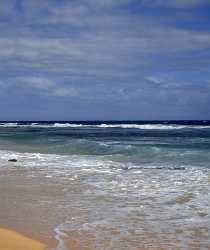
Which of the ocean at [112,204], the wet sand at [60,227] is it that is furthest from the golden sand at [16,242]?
the ocean at [112,204]

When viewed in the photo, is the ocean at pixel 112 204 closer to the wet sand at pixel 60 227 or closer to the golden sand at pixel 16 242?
the wet sand at pixel 60 227

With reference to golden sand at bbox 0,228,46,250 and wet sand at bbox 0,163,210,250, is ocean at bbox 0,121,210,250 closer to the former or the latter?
wet sand at bbox 0,163,210,250

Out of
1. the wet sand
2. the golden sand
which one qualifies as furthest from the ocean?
the golden sand

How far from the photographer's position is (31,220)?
7.76 meters

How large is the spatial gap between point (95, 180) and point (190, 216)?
16.4 feet

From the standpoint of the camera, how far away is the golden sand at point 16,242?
6.12 meters

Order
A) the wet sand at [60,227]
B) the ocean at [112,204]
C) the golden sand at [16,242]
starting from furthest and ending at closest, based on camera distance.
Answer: the ocean at [112,204]
the wet sand at [60,227]
the golden sand at [16,242]

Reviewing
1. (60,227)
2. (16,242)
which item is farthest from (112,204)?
(16,242)

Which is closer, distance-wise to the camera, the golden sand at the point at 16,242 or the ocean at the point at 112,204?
the golden sand at the point at 16,242

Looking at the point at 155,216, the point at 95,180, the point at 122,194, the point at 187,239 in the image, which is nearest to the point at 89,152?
the point at 95,180

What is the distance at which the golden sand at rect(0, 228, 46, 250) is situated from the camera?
612 cm

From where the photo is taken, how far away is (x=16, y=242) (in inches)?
250

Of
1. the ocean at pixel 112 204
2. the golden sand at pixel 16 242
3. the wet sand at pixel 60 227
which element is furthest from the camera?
the ocean at pixel 112 204

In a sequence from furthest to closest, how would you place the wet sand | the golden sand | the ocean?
the ocean
the wet sand
the golden sand
